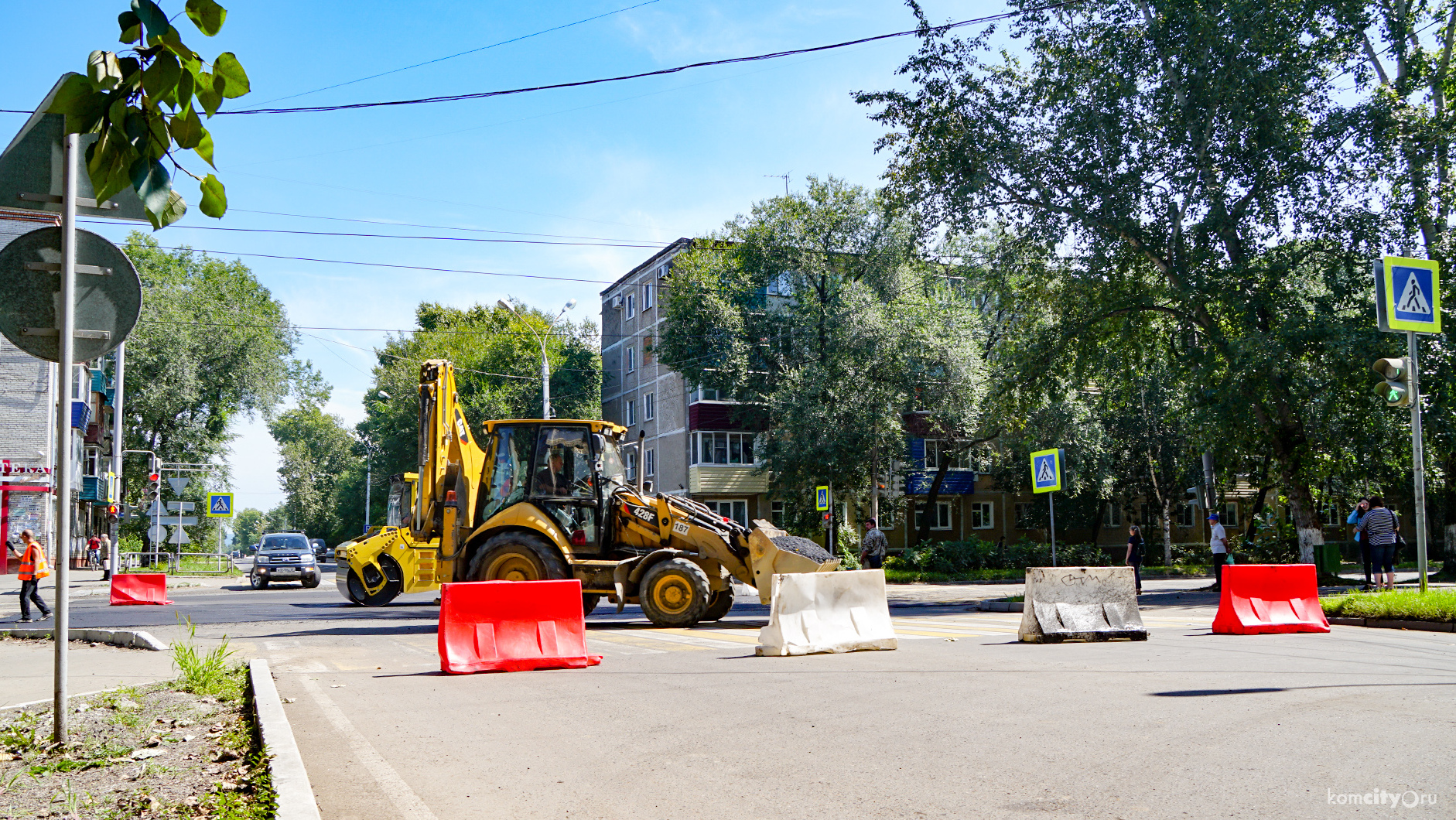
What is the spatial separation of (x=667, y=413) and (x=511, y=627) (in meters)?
45.8

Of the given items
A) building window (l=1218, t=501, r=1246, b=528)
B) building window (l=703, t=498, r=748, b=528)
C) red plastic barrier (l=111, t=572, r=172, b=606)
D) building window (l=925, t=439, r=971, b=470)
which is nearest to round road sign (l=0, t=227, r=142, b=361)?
red plastic barrier (l=111, t=572, r=172, b=606)

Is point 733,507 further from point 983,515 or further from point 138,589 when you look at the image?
point 138,589

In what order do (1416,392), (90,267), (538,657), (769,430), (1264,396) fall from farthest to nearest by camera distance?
(769,430)
(1264,396)
(1416,392)
(538,657)
(90,267)

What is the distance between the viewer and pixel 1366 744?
19.3 ft

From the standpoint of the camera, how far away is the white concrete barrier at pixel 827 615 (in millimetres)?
11320

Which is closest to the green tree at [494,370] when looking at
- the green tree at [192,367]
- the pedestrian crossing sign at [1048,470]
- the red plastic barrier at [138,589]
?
the green tree at [192,367]

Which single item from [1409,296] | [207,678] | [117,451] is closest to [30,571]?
[207,678]

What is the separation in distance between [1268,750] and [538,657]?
6428 mm

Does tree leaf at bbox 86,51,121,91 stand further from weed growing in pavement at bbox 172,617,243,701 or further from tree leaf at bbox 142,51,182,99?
weed growing in pavement at bbox 172,617,243,701

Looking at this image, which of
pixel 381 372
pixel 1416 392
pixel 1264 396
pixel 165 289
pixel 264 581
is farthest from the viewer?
pixel 381 372

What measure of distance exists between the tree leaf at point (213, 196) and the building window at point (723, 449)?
4759 centimetres

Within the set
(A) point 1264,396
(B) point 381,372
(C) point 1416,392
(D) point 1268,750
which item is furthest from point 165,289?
(D) point 1268,750

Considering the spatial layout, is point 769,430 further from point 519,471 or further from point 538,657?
point 538,657

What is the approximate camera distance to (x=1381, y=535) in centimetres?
2039
